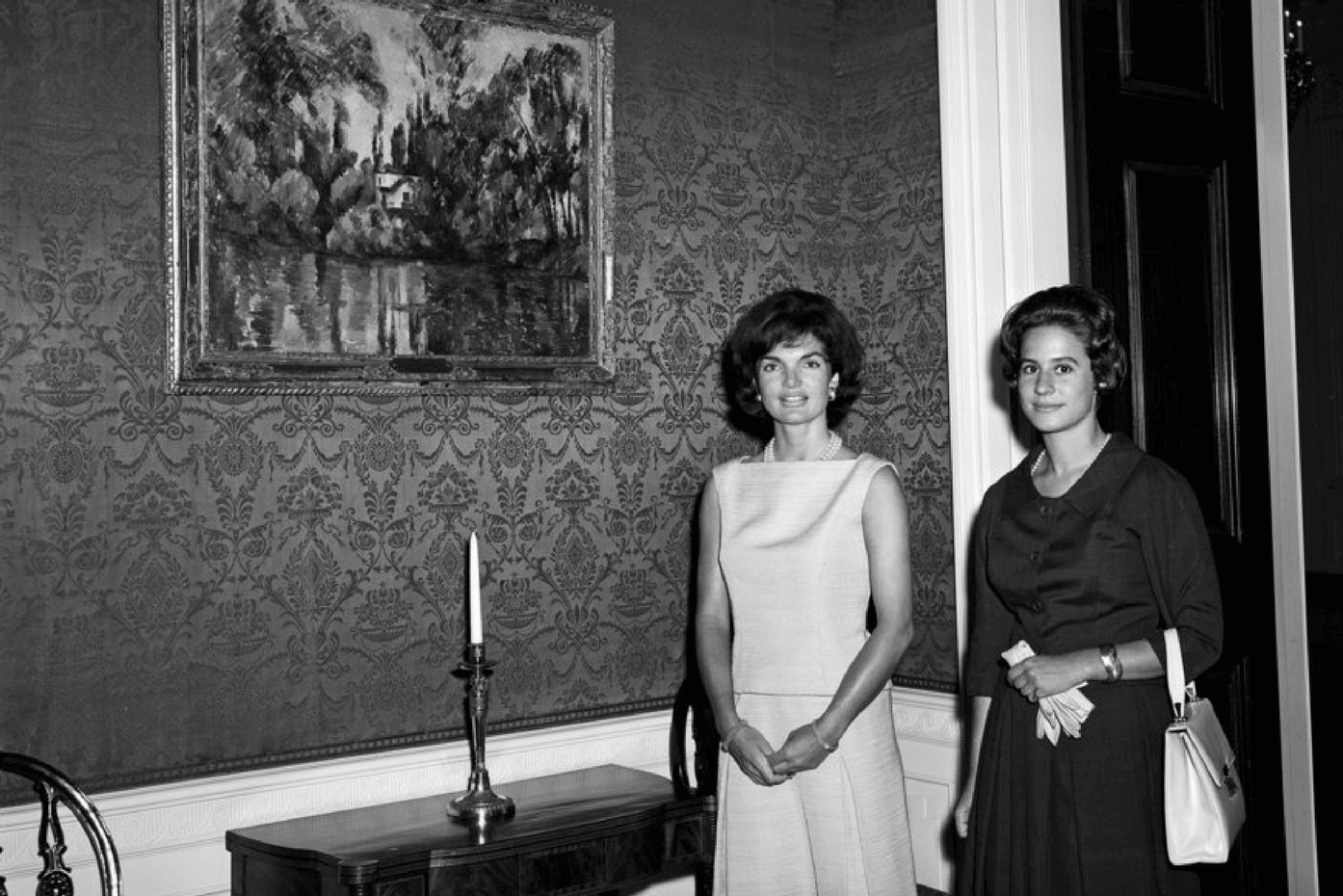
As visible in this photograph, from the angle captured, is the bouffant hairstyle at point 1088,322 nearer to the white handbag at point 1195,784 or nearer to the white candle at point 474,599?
the white handbag at point 1195,784

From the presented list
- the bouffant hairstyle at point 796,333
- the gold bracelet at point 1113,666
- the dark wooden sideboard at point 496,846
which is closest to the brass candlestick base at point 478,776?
the dark wooden sideboard at point 496,846

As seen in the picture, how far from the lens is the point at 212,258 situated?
3.26 m

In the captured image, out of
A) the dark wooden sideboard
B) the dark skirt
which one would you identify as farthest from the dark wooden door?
the dark wooden sideboard

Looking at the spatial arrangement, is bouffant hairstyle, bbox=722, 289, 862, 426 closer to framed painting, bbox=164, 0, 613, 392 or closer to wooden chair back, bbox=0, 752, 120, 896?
framed painting, bbox=164, 0, 613, 392

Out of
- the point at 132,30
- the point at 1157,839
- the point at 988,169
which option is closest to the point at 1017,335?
the point at 1157,839

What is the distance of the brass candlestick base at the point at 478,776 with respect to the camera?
10.7 ft

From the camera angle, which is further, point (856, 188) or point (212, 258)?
point (856, 188)

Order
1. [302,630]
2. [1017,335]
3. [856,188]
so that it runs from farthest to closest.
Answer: [856,188]
[302,630]
[1017,335]

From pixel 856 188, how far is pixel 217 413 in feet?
6.81

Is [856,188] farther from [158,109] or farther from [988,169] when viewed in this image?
[158,109]

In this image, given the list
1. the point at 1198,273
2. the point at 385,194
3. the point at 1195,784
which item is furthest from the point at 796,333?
the point at 1198,273

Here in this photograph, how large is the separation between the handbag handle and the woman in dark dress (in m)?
0.02

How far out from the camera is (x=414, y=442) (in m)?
3.57

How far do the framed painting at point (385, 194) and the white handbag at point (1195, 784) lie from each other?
1865mm
